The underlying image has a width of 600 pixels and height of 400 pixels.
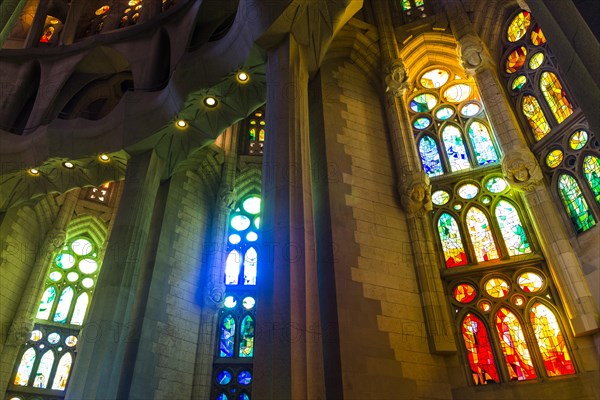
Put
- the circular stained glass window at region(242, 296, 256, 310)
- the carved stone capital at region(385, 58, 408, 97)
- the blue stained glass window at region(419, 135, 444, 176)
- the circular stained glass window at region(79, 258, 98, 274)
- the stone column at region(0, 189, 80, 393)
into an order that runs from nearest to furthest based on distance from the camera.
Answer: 1. the carved stone capital at region(385, 58, 408, 97)
2. the blue stained glass window at region(419, 135, 444, 176)
3. the stone column at region(0, 189, 80, 393)
4. the circular stained glass window at region(242, 296, 256, 310)
5. the circular stained glass window at region(79, 258, 98, 274)

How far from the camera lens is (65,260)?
1627cm

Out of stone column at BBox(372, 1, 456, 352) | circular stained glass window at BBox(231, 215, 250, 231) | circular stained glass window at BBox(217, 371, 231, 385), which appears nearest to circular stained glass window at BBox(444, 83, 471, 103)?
stone column at BBox(372, 1, 456, 352)

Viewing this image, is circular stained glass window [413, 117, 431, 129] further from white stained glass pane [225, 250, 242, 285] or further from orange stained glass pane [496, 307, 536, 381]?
white stained glass pane [225, 250, 242, 285]

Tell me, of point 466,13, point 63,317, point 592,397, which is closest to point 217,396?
point 63,317

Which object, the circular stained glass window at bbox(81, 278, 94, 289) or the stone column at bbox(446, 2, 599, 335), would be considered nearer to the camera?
the stone column at bbox(446, 2, 599, 335)

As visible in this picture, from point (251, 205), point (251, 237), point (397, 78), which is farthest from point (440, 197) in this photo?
point (251, 205)

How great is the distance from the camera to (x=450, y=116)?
38.0 feet

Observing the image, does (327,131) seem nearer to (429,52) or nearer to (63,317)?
(429,52)

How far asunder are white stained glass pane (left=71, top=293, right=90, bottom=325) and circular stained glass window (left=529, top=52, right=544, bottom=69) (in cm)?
1632

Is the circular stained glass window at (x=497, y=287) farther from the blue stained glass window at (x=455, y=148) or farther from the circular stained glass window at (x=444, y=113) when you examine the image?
the circular stained glass window at (x=444, y=113)

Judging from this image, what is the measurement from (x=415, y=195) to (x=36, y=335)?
13.8 m

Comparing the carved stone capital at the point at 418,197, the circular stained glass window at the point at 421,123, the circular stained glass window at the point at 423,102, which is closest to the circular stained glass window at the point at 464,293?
the carved stone capital at the point at 418,197

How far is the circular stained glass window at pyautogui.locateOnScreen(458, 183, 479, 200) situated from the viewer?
33.7ft

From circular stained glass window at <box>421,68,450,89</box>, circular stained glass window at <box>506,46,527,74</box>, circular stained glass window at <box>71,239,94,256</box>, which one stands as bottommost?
circular stained glass window at <box>71,239,94,256</box>
